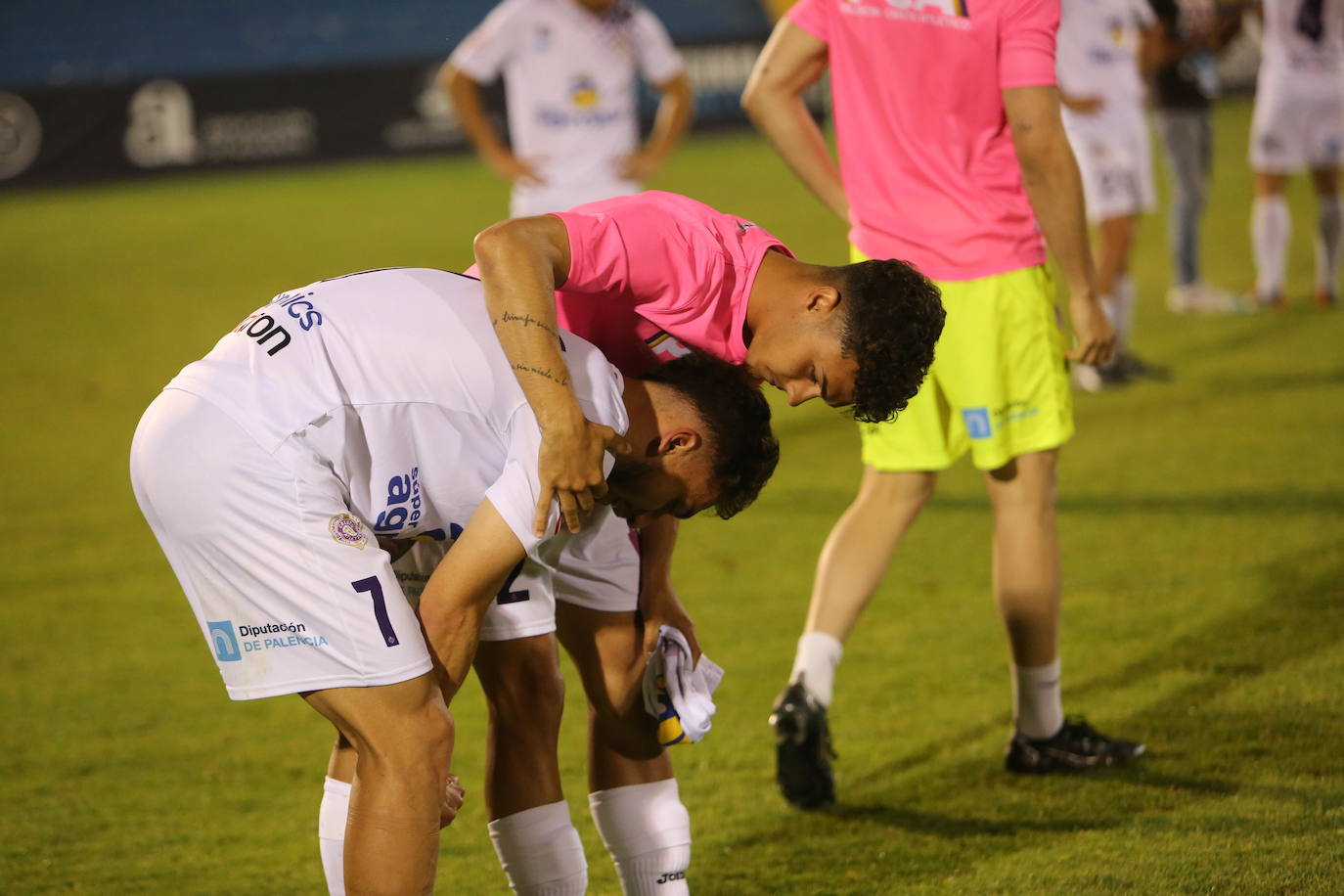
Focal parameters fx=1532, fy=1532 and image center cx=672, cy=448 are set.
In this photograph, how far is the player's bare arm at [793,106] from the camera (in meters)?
3.79

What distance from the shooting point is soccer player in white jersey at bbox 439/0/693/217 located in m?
7.10

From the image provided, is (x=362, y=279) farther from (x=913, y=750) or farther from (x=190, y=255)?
(x=190, y=255)

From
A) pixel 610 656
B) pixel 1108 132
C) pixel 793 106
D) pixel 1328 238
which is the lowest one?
pixel 1328 238

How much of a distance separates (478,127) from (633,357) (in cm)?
518

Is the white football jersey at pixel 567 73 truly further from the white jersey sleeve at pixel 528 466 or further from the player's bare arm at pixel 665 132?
the white jersey sleeve at pixel 528 466

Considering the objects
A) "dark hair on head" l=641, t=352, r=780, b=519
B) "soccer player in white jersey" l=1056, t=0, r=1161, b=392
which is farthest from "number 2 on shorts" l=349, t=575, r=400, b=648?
"soccer player in white jersey" l=1056, t=0, r=1161, b=392

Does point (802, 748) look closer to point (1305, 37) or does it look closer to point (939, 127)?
point (939, 127)

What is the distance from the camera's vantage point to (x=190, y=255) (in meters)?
14.5

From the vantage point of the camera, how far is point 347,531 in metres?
2.34

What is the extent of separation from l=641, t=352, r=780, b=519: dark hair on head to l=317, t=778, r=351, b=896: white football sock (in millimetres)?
820

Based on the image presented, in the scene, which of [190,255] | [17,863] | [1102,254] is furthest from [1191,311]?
[190,255]

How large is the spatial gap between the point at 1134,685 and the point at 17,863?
2792mm

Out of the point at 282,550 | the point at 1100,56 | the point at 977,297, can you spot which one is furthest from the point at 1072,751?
the point at 1100,56

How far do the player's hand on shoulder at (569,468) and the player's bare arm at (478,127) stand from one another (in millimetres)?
5113
